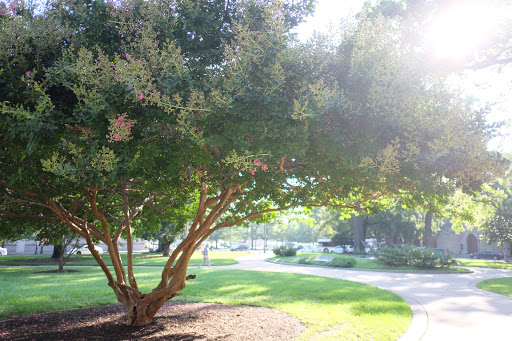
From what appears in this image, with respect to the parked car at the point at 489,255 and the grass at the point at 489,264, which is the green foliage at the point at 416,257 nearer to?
the grass at the point at 489,264

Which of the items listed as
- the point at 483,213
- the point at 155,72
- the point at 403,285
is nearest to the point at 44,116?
the point at 155,72

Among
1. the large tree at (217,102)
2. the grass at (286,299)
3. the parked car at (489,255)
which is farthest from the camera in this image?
the parked car at (489,255)

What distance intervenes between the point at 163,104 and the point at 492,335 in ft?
24.4

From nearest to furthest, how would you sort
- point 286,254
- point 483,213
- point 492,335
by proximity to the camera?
point 492,335
point 483,213
point 286,254

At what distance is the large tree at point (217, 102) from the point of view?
4.27 m

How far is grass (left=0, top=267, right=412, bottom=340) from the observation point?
7.61m

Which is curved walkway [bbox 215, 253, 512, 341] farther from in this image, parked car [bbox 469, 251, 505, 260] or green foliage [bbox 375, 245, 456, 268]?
parked car [bbox 469, 251, 505, 260]

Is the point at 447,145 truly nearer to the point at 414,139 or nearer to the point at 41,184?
the point at 414,139

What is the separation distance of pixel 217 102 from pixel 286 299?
8.61 m

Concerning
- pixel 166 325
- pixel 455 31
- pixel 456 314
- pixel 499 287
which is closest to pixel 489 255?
pixel 499 287

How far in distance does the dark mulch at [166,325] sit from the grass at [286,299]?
2.31ft

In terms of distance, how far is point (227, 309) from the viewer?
9.68 metres

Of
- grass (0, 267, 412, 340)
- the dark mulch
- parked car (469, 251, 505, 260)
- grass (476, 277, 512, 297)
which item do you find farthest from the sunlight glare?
parked car (469, 251, 505, 260)

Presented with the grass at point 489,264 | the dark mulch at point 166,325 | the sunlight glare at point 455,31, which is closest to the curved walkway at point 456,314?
the dark mulch at point 166,325
